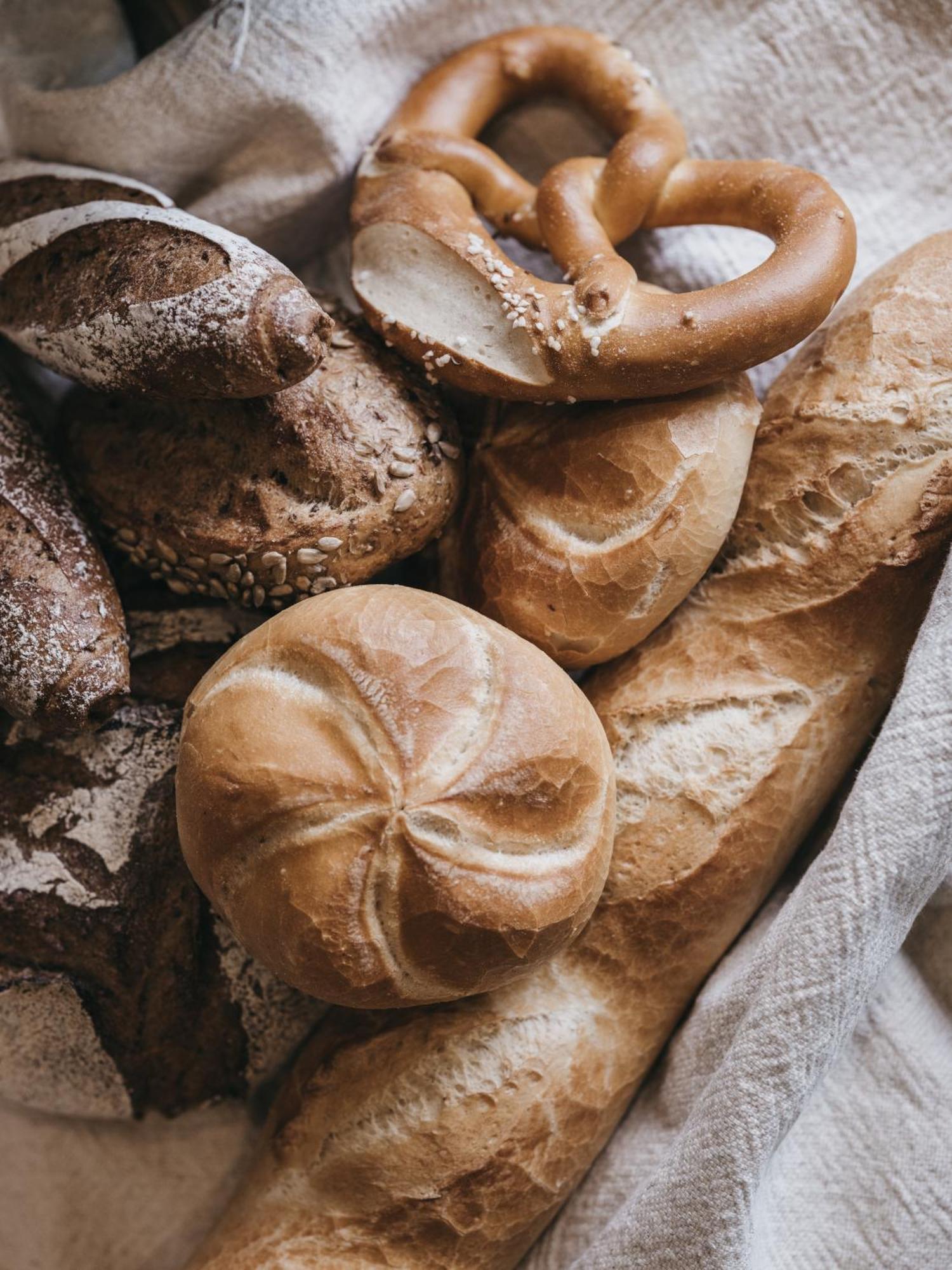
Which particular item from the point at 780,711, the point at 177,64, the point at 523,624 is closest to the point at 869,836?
the point at 780,711

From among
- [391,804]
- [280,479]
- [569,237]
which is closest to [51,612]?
[280,479]

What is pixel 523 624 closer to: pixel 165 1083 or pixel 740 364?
pixel 740 364

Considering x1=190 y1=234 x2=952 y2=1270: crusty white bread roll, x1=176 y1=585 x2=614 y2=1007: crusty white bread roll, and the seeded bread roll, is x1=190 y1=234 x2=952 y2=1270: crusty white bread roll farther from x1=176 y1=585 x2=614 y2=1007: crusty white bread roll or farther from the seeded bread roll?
the seeded bread roll

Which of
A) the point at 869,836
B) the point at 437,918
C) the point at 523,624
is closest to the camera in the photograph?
the point at 437,918

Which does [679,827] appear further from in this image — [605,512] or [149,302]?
[149,302]

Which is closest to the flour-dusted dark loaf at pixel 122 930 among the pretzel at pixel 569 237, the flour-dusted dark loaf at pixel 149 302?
the flour-dusted dark loaf at pixel 149 302

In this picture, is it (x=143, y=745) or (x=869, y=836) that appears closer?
(x=869, y=836)
